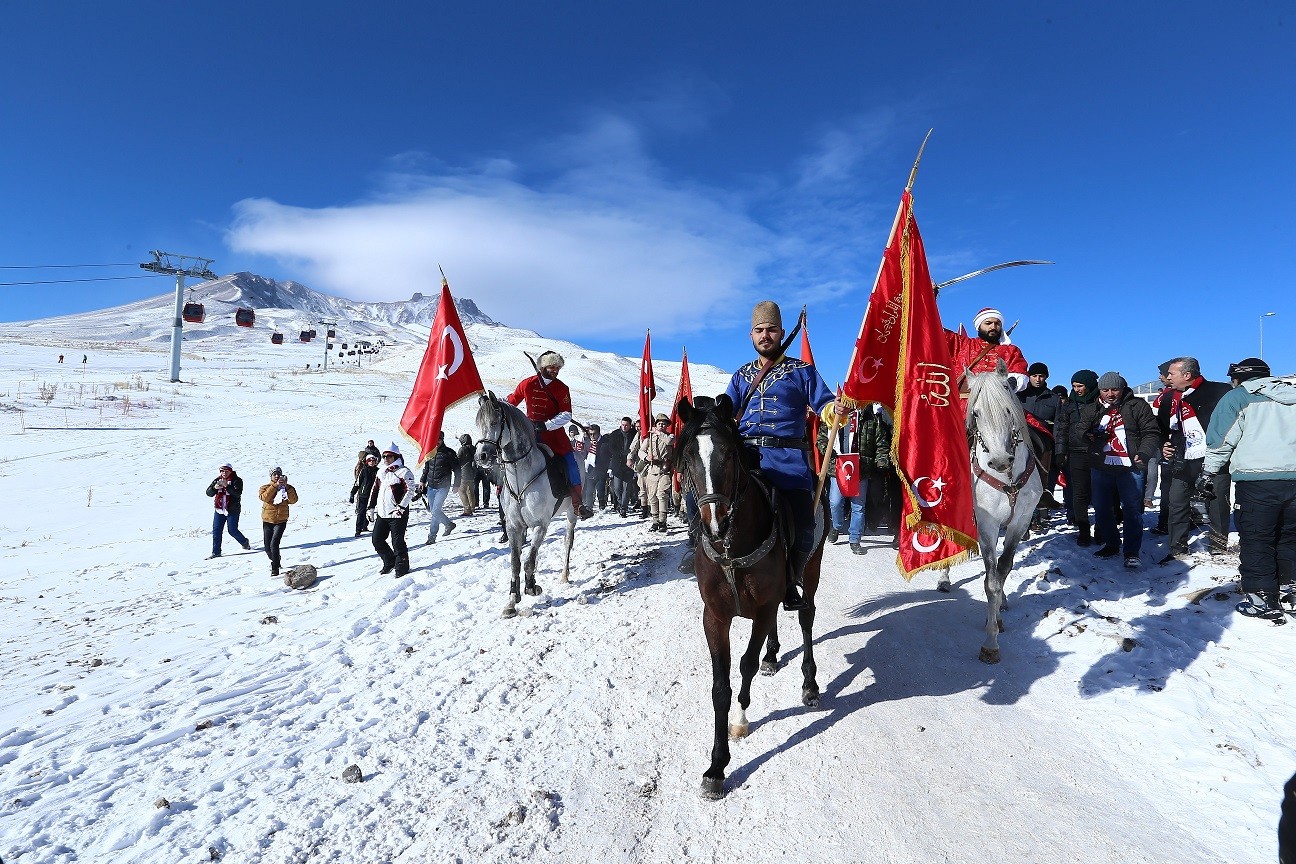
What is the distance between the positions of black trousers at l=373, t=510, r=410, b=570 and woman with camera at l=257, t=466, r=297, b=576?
2309 millimetres

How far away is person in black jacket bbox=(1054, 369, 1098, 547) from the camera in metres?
9.38

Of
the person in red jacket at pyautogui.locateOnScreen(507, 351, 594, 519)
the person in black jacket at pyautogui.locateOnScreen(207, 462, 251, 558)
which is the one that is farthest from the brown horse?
the person in black jacket at pyautogui.locateOnScreen(207, 462, 251, 558)

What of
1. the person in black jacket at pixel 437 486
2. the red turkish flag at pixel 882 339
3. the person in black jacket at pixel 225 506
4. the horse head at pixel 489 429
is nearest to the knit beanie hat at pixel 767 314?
the red turkish flag at pixel 882 339

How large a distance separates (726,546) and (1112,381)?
314 inches

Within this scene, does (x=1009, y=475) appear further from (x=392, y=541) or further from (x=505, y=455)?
(x=392, y=541)

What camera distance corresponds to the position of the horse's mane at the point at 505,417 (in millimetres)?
8930

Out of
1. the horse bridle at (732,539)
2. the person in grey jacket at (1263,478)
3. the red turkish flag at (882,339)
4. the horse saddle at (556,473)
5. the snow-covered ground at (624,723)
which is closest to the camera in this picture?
the snow-covered ground at (624,723)

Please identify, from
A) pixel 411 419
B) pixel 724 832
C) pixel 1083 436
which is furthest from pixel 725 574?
pixel 1083 436

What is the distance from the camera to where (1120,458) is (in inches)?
328

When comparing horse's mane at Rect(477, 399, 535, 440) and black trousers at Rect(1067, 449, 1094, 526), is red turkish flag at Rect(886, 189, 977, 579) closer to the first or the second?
black trousers at Rect(1067, 449, 1094, 526)

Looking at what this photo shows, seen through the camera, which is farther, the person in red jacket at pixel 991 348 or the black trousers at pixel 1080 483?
the black trousers at pixel 1080 483

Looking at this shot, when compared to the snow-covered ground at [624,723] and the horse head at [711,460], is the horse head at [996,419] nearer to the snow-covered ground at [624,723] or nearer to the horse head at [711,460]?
the snow-covered ground at [624,723]

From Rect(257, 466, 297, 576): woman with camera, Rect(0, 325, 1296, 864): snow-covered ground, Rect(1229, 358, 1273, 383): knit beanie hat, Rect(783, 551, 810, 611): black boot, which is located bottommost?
Rect(0, 325, 1296, 864): snow-covered ground

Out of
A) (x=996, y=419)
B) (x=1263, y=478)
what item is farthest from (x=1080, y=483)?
(x=996, y=419)
